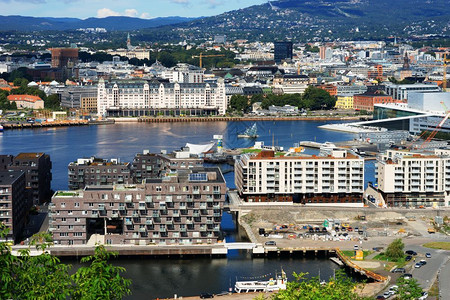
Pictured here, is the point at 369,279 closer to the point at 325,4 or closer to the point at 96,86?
the point at 96,86

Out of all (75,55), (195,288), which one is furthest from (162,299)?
(75,55)

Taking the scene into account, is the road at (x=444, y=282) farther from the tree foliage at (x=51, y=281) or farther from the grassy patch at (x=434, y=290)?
the tree foliage at (x=51, y=281)

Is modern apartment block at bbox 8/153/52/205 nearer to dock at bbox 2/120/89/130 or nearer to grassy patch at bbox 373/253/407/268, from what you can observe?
grassy patch at bbox 373/253/407/268

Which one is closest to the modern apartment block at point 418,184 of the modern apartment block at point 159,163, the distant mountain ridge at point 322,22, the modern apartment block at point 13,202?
the modern apartment block at point 159,163

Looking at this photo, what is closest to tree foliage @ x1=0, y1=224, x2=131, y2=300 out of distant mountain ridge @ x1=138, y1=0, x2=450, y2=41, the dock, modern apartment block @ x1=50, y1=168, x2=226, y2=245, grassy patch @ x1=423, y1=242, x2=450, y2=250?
modern apartment block @ x1=50, y1=168, x2=226, y2=245

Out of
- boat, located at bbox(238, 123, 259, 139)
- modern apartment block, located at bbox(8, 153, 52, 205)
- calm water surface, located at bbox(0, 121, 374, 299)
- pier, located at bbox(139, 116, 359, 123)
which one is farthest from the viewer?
pier, located at bbox(139, 116, 359, 123)

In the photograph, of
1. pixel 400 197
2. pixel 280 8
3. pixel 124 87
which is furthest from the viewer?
pixel 280 8
